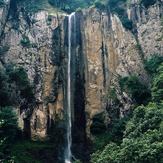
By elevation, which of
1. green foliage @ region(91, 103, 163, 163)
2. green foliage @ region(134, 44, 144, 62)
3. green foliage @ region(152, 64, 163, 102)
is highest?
green foliage @ region(134, 44, 144, 62)

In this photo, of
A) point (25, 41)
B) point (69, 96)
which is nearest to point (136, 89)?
point (69, 96)

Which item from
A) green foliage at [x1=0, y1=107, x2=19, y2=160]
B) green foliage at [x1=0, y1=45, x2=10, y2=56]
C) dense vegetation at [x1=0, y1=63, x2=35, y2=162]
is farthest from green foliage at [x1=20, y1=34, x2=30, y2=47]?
green foliage at [x1=0, y1=107, x2=19, y2=160]

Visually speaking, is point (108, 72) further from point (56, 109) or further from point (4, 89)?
point (4, 89)

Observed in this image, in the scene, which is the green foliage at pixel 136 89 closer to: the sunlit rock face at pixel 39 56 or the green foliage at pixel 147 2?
the sunlit rock face at pixel 39 56

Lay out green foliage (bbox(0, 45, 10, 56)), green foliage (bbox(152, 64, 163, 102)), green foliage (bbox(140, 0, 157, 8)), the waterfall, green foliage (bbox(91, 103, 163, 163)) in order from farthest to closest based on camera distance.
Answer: green foliage (bbox(140, 0, 157, 8)) < green foliage (bbox(0, 45, 10, 56)) < the waterfall < green foliage (bbox(152, 64, 163, 102)) < green foliage (bbox(91, 103, 163, 163))

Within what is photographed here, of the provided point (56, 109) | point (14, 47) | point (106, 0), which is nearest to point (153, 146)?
point (56, 109)

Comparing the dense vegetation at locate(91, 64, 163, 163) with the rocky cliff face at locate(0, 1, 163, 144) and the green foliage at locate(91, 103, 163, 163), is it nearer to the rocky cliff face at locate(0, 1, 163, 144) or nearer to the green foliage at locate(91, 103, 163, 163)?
the green foliage at locate(91, 103, 163, 163)

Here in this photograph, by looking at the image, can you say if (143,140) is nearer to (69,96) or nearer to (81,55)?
(69,96)
